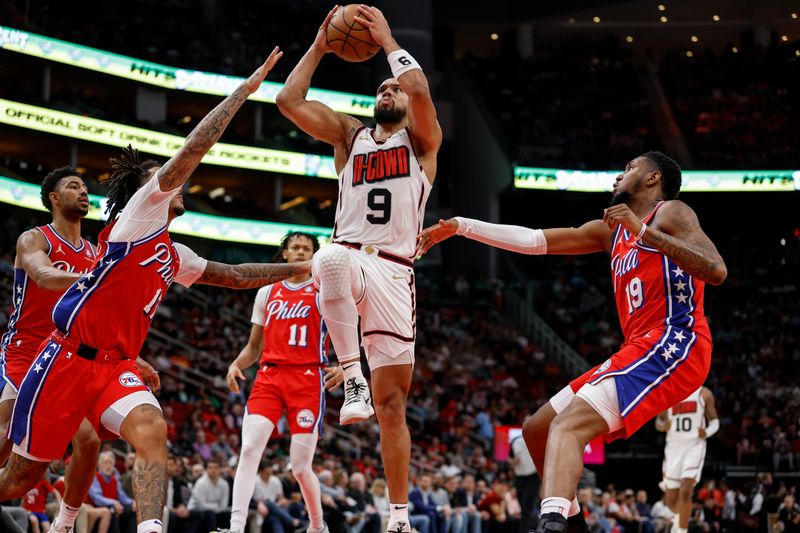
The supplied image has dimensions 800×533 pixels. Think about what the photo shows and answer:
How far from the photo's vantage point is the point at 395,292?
686cm

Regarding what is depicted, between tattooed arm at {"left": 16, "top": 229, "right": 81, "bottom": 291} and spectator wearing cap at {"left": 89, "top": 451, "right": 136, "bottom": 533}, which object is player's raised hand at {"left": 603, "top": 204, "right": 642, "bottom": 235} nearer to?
tattooed arm at {"left": 16, "top": 229, "right": 81, "bottom": 291}

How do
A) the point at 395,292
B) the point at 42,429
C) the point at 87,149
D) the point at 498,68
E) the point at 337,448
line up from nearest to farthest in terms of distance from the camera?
the point at 42,429
the point at 395,292
the point at 337,448
the point at 87,149
the point at 498,68

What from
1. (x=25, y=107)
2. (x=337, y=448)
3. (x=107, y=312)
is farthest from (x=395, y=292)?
(x=25, y=107)

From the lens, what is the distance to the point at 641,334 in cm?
658

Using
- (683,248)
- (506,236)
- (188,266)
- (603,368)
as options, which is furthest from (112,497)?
(683,248)

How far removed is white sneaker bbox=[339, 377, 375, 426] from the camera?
6395 mm

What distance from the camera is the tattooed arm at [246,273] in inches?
293

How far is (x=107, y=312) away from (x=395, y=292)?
72.2 inches

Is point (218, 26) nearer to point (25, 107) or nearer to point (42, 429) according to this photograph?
point (25, 107)

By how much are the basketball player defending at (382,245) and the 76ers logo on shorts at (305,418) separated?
242 cm

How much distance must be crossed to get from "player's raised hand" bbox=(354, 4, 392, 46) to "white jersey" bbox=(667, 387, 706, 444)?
324 inches

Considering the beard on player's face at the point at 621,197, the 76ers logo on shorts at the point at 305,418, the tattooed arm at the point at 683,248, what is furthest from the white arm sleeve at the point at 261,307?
the tattooed arm at the point at 683,248

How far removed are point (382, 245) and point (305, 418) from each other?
2.83 metres

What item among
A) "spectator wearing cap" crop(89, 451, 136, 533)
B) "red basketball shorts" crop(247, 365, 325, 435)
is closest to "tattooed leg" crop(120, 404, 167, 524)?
"red basketball shorts" crop(247, 365, 325, 435)
